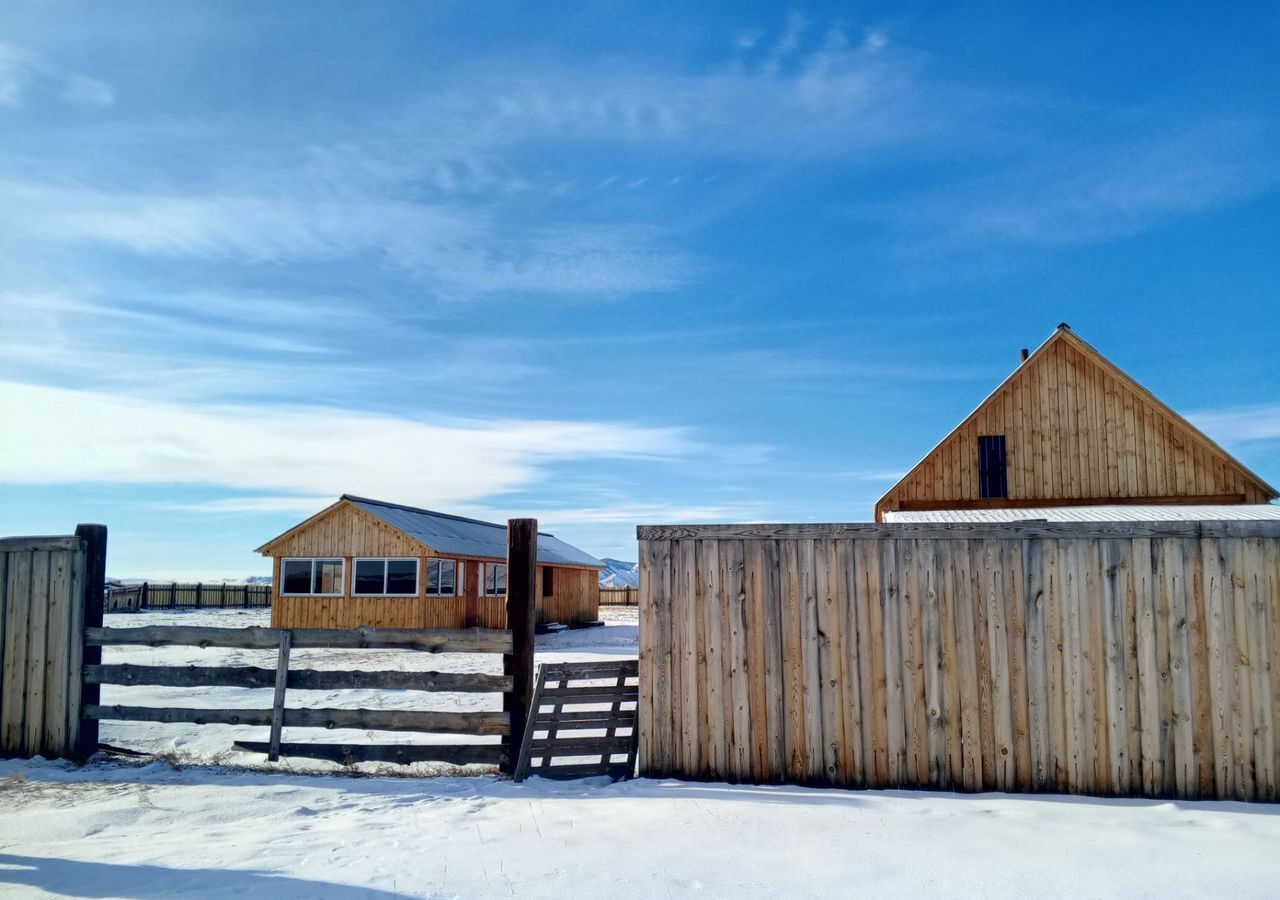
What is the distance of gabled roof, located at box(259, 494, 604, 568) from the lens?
98.6 feet

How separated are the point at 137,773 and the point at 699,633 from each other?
5487 mm

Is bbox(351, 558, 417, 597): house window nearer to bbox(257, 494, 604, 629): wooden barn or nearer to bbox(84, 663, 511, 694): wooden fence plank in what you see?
bbox(257, 494, 604, 629): wooden barn

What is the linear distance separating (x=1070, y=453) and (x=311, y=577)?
76.1 ft

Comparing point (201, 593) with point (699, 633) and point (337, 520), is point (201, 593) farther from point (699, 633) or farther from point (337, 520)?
point (699, 633)

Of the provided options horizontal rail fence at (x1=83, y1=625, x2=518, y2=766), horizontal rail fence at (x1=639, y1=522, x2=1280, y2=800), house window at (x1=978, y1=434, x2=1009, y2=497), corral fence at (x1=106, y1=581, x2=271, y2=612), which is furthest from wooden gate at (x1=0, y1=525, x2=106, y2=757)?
corral fence at (x1=106, y1=581, x2=271, y2=612)

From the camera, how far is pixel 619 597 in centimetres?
6700

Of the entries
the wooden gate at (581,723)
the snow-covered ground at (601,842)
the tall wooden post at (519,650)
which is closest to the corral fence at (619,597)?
the tall wooden post at (519,650)

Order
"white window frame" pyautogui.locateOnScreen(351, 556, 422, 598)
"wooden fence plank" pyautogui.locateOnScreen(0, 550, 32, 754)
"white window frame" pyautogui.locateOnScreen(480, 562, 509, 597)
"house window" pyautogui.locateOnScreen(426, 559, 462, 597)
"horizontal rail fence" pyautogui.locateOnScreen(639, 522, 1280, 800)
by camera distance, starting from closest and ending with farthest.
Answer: "horizontal rail fence" pyautogui.locateOnScreen(639, 522, 1280, 800), "wooden fence plank" pyautogui.locateOnScreen(0, 550, 32, 754), "white window frame" pyautogui.locateOnScreen(351, 556, 422, 598), "house window" pyautogui.locateOnScreen(426, 559, 462, 597), "white window frame" pyautogui.locateOnScreen(480, 562, 509, 597)

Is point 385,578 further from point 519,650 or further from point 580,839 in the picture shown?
point 580,839

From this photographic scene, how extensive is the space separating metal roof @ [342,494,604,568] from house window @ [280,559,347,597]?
A: 2265 mm

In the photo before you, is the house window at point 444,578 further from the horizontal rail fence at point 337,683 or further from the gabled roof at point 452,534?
the horizontal rail fence at point 337,683

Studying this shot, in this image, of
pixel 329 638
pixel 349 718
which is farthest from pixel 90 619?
pixel 349 718

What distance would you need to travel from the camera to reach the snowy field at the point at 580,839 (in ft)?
17.9

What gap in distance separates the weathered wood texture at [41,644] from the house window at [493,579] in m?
23.9
